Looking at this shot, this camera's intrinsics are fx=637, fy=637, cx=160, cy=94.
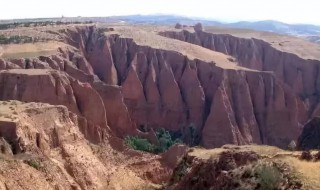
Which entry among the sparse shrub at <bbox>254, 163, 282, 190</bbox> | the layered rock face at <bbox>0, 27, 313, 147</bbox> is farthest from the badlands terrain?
the layered rock face at <bbox>0, 27, 313, 147</bbox>

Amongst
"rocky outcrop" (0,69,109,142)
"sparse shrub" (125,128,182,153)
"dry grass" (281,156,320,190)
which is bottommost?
"sparse shrub" (125,128,182,153)

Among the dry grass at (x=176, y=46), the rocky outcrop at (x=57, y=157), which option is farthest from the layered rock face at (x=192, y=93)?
the rocky outcrop at (x=57, y=157)

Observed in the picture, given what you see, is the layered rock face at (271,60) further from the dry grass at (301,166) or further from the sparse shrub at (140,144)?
the dry grass at (301,166)

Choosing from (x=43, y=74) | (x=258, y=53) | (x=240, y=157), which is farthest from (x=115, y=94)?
(x=258, y=53)

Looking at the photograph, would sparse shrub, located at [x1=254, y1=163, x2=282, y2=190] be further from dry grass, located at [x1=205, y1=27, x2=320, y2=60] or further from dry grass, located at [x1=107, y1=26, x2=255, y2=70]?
dry grass, located at [x1=205, y1=27, x2=320, y2=60]

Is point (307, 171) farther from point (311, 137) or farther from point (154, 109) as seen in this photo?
point (154, 109)
